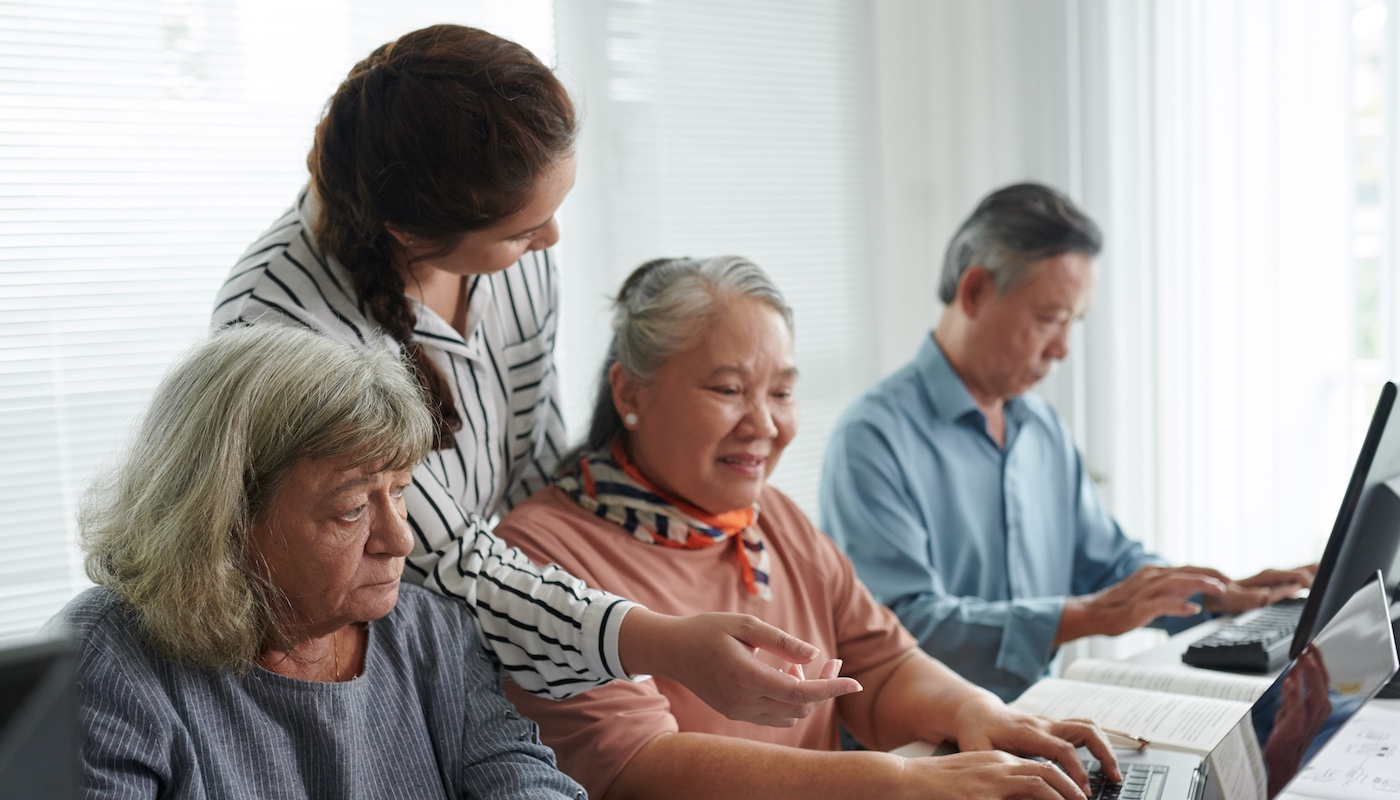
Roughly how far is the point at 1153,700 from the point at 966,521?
0.71 meters

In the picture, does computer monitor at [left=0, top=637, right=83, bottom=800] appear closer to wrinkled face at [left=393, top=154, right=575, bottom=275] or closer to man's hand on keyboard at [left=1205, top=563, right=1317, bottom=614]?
wrinkled face at [left=393, top=154, right=575, bottom=275]

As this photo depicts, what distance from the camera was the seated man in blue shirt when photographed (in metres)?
2.10

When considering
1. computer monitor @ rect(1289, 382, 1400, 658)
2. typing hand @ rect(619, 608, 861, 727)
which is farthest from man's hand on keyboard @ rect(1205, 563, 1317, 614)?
typing hand @ rect(619, 608, 861, 727)

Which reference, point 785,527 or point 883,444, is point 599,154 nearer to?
point 883,444

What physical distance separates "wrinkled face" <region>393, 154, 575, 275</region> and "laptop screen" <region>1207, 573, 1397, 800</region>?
0.96 meters

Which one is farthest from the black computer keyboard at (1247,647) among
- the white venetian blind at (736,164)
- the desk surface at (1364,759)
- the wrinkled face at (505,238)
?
the white venetian blind at (736,164)

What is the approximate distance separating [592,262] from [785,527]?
4.43 ft

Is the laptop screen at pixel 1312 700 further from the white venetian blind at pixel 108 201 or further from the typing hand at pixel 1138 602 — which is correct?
the white venetian blind at pixel 108 201

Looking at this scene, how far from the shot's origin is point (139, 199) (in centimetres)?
232

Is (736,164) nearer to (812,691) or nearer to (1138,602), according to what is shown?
(1138,602)

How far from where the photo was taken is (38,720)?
1.54 feet

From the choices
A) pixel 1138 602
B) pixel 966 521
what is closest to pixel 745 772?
pixel 1138 602

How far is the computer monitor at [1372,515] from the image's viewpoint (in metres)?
1.45

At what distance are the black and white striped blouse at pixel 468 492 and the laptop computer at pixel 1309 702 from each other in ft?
2.12
